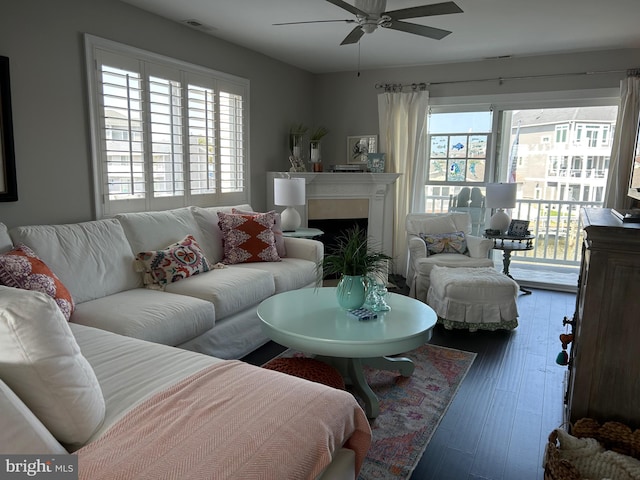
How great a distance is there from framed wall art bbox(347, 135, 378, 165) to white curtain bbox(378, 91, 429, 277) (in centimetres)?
13

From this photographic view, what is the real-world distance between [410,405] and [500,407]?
20.2 inches

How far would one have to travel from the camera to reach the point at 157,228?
137 inches

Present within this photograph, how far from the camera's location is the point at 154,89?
368cm

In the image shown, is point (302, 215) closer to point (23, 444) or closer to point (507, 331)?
point (507, 331)

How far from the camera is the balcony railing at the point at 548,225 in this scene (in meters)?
5.50

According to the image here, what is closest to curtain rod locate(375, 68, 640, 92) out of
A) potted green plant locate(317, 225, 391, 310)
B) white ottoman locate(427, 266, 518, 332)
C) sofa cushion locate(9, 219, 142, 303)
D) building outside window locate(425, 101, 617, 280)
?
building outside window locate(425, 101, 617, 280)

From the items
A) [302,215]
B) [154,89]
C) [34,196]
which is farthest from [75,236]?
[302,215]

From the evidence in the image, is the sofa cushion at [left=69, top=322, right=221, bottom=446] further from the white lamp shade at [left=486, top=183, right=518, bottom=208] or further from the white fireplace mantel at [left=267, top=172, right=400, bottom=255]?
the white lamp shade at [left=486, top=183, right=518, bottom=208]

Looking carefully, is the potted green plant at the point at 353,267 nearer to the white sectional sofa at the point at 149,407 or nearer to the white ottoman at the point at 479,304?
the white sectional sofa at the point at 149,407

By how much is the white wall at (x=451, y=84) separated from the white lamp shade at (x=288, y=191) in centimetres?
166

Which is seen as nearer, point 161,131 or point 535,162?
point 161,131

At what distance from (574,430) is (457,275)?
7.51 feet

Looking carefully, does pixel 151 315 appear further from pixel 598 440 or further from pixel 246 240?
pixel 598 440

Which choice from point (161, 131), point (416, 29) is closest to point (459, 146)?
point (416, 29)
